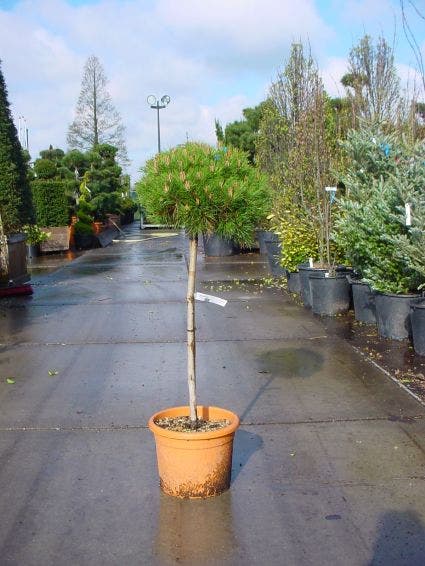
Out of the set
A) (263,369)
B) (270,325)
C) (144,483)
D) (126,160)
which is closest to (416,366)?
(263,369)

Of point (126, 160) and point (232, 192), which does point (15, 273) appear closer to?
point (232, 192)

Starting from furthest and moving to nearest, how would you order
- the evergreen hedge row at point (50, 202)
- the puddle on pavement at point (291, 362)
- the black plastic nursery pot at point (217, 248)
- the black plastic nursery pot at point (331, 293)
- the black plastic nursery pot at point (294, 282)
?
the evergreen hedge row at point (50, 202)
the black plastic nursery pot at point (217, 248)
the black plastic nursery pot at point (294, 282)
the black plastic nursery pot at point (331, 293)
the puddle on pavement at point (291, 362)

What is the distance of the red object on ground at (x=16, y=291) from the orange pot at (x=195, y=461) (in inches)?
312

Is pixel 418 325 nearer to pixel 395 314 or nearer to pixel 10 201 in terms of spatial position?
pixel 395 314

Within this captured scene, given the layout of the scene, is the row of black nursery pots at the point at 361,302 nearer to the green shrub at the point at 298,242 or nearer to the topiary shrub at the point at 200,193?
the green shrub at the point at 298,242

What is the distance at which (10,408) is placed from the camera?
541 centimetres

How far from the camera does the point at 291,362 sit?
22.2ft

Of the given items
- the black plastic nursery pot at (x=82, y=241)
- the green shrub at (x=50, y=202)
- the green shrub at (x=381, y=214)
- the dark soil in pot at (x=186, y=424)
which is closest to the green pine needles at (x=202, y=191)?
the dark soil in pot at (x=186, y=424)

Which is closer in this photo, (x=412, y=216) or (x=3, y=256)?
(x=412, y=216)

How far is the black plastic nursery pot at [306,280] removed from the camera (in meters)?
9.60

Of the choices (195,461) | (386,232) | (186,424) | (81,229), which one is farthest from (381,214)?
(81,229)

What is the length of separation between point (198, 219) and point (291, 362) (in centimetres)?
319

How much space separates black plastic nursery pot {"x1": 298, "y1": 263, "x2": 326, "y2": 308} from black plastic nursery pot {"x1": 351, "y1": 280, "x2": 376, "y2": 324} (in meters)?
1.02

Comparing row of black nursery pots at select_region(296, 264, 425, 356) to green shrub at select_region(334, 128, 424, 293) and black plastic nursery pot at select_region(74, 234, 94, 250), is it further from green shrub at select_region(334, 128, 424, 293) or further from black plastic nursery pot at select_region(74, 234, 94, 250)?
black plastic nursery pot at select_region(74, 234, 94, 250)
